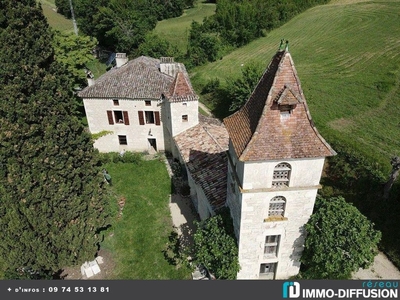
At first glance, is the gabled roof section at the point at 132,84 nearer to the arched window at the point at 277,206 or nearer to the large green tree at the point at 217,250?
the large green tree at the point at 217,250

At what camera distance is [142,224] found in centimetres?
3069

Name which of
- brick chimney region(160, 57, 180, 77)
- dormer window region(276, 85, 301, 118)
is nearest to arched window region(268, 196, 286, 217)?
dormer window region(276, 85, 301, 118)

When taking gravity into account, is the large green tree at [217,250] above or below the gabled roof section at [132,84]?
below

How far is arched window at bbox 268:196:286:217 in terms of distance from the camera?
20.1m

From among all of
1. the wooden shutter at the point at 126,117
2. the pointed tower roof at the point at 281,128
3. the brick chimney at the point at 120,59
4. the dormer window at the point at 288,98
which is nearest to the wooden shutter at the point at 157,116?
the wooden shutter at the point at 126,117

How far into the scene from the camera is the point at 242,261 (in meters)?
22.7

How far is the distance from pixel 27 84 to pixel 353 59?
2221 inches

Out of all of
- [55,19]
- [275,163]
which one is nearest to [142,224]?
[275,163]

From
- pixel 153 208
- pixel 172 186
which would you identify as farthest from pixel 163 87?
pixel 153 208

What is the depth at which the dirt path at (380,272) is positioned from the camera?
24.4m

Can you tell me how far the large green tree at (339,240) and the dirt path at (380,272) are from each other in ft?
15.4

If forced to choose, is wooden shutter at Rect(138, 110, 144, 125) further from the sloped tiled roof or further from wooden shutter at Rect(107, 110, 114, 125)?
the sloped tiled roof

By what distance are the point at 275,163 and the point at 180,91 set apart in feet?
57.9

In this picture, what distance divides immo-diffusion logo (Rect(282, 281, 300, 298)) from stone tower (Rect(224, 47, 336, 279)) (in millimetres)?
2930
